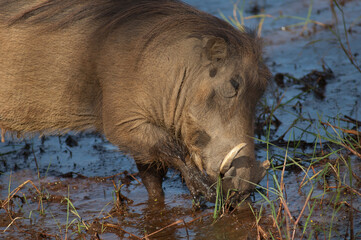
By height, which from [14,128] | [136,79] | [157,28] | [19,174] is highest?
[157,28]

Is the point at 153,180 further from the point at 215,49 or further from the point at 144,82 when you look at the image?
the point at 215,49

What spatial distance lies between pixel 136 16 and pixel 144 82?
0.45 metres

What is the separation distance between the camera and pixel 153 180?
160 inches

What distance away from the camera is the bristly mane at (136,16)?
3520 mm

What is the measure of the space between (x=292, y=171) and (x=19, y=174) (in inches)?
81.8

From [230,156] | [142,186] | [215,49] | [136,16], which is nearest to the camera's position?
[230,156]

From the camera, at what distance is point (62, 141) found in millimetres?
5293

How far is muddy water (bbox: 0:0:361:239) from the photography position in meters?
3.47

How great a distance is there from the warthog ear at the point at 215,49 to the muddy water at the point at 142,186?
1.55 feet

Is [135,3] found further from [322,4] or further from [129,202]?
[322,4]

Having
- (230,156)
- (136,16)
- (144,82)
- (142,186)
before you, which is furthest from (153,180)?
(136,16)

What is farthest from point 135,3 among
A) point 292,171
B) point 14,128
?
point 292,171

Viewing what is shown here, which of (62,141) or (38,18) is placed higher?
(38,18)

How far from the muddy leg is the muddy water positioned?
61 mm
